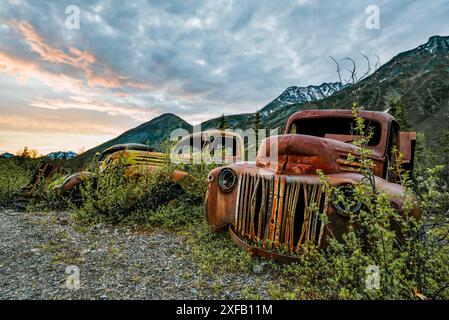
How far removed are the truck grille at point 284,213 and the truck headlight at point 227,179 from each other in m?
0.44

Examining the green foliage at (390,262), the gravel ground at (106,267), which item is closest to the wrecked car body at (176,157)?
the gravel ground at (106,267)

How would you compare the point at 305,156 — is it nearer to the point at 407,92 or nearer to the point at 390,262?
the point at 390,262

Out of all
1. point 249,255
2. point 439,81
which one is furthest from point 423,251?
point 439,81

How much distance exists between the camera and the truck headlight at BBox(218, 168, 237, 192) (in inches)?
151

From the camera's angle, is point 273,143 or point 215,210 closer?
point 273,143

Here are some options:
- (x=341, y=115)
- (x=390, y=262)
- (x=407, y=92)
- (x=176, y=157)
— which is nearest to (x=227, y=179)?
(x=390, y=262)

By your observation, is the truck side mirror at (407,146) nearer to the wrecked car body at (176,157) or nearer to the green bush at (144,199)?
the wrecked car body at (176,157)

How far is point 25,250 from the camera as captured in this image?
397 centimetres

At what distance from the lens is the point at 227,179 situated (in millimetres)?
4004

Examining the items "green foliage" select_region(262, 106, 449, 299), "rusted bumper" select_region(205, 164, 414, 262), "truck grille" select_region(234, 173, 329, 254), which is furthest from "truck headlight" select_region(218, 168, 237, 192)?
"green foliage" select_region(262, 106, 449, 299)

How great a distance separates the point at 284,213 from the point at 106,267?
225cm
